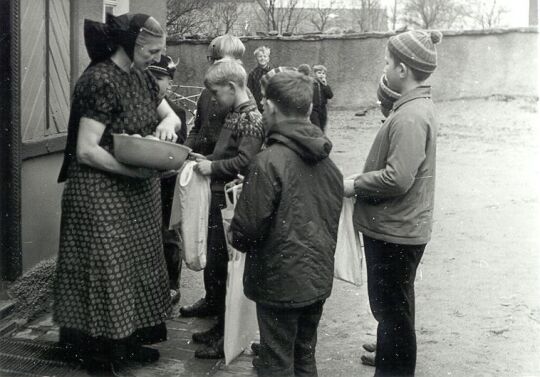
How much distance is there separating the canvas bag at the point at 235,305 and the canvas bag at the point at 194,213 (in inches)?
7.4

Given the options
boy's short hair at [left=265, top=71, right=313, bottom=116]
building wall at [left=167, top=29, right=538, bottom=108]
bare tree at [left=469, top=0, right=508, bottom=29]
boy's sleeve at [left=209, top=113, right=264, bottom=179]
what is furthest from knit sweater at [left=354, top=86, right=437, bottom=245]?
bare tree at [left=469, top=0, right=508, bottom=29]

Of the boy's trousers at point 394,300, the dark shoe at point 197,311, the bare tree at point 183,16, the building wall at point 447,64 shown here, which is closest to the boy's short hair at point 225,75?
the boy's trousers at point 394,300

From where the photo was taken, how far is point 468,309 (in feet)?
17.0

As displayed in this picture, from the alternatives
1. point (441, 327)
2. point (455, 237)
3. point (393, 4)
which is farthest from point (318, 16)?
point (441, 327)

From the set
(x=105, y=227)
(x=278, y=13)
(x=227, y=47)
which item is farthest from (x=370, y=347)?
(x=278, y=13)

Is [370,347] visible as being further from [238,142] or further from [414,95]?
[414,95]

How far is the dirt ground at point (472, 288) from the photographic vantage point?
4.36 metres

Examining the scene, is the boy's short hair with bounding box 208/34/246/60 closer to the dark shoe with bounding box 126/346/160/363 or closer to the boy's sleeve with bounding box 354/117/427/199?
the boy's sleeve with bounding box 354/117/427/199

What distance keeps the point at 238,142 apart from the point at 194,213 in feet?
1.57

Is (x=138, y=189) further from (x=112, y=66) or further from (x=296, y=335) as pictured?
(x=296, y=335)

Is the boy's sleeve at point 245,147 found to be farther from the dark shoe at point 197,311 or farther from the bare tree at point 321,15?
the bare tree at point 321,15

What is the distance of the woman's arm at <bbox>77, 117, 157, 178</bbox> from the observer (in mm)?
3525

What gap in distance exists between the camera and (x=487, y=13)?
119 feet

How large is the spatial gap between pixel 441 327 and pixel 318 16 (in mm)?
33690
